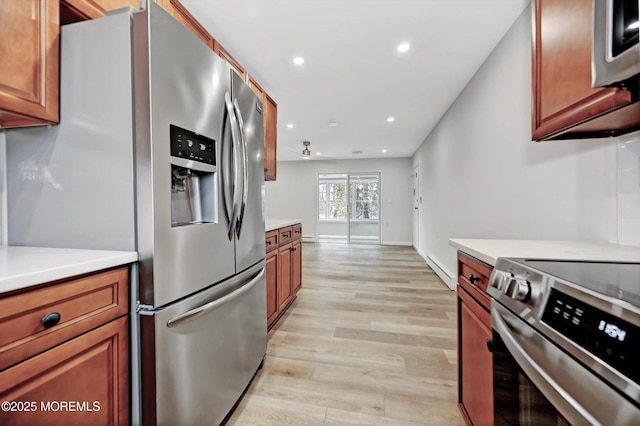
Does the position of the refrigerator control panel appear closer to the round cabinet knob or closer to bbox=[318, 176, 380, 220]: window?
the round cabinet knob

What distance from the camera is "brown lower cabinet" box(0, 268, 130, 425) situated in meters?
0.61

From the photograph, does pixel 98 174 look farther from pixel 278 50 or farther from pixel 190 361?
pixel 278 50

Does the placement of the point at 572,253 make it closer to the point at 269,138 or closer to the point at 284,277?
the point at 284,277

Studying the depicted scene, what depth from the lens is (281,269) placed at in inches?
95.2

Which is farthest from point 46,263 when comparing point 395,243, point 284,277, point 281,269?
point 395,243

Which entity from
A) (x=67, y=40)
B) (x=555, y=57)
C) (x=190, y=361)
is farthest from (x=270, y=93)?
(x=190, y=361)

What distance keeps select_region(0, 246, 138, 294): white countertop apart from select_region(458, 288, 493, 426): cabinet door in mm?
1361

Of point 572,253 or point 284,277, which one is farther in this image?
point 284,277

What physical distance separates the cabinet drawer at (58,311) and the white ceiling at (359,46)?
1.77m

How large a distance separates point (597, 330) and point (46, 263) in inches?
53.3

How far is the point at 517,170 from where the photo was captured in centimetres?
181

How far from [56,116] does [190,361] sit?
110cm

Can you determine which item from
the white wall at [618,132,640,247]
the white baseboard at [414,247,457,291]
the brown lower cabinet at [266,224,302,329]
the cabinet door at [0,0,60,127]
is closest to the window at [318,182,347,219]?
the white baseboard at [414,247,457,291]

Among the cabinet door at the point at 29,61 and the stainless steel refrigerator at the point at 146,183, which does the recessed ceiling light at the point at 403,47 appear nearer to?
the stainless steel refrigerator at the point at 146,183
